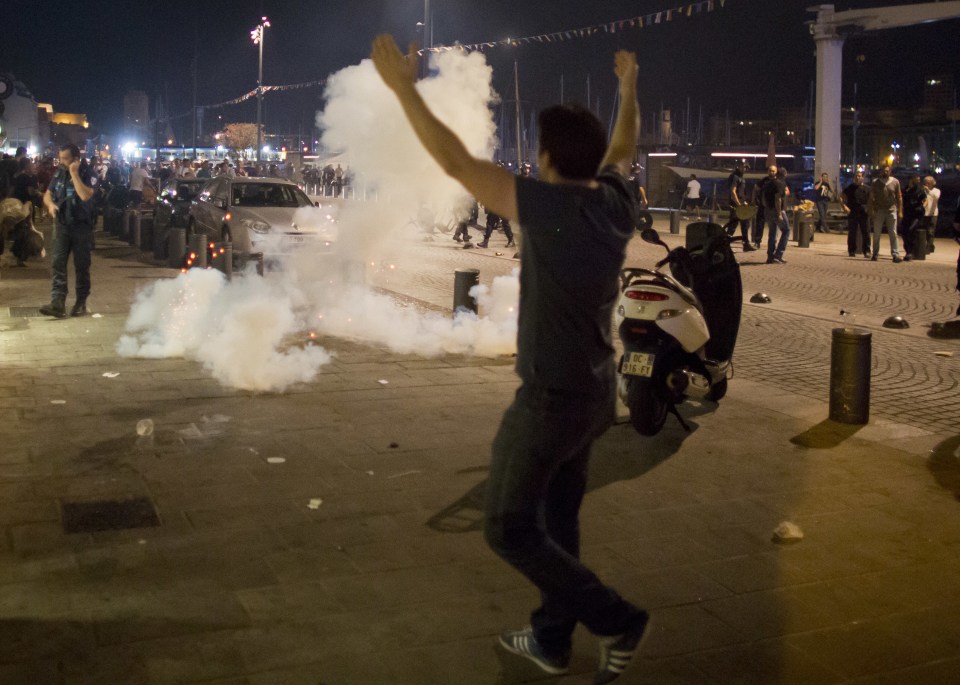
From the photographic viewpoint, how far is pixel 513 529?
331cm

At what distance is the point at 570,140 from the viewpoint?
3342 mm

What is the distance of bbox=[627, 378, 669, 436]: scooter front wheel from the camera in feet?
22.9

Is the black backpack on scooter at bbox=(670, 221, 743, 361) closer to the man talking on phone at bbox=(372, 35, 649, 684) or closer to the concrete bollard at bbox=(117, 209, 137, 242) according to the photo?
the man talking on phone at bbox=(372, 35, 649, 684)

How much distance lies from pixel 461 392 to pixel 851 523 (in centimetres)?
372

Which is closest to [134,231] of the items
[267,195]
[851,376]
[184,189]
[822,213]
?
[184,189]

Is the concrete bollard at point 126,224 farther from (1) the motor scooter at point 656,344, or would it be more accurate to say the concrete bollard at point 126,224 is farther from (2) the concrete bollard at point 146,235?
(1) the motor scooter at point 656,344

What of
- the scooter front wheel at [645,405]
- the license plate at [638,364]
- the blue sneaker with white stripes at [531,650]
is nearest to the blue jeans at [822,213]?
the scooter front wheel at [645,405]

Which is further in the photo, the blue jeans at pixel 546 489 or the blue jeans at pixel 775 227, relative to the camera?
the blue jeans at pixel 775 227

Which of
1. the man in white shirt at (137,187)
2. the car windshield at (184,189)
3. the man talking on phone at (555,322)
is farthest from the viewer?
the man in white shirt at (137,187)

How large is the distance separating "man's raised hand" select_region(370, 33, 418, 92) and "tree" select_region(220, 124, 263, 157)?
3013 inches

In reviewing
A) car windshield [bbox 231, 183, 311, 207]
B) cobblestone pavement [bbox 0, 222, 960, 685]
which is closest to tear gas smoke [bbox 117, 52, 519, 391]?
cobblestone pavement [bbox 0, 222, 960, 685]

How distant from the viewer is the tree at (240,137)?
3095 inches

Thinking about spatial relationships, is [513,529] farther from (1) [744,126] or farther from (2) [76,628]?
(1) [744,126]

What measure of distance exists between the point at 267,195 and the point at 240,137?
6344 cm
